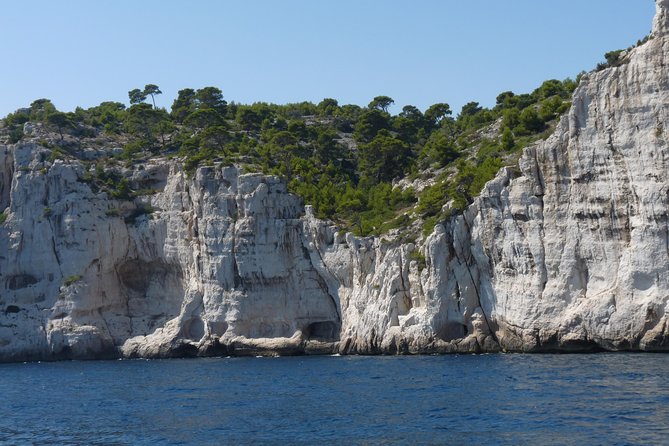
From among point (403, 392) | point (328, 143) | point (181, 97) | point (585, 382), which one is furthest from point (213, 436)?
point (181, 97)

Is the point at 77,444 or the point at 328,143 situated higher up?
the point at 328,143

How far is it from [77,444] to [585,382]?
17.5 metres

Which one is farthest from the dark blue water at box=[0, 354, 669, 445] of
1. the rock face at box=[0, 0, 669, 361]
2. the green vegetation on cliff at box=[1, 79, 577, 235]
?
the green vegetation on cliff at box=[1, 79, 577, 235]

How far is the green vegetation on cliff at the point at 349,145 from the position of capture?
62125mm

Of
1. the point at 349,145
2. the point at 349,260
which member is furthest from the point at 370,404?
the point at 349,145

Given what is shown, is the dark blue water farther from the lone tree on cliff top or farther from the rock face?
the lone tree on cliff top

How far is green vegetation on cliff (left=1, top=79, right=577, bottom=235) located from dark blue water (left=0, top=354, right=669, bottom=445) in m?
13.1

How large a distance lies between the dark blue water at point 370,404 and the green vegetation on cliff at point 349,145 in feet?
43.1

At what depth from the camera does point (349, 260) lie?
61844 millimetres

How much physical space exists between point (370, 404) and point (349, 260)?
26.2 m

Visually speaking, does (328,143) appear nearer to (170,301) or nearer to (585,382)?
(170,301)

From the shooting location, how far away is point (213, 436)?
103ft

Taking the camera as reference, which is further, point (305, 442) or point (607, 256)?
point (607, 256)

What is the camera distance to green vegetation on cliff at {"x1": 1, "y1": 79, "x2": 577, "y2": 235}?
6212 centimetres
